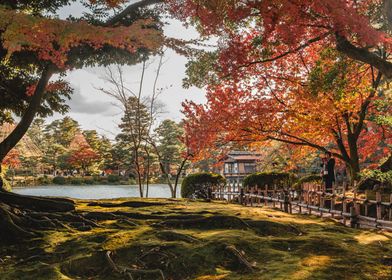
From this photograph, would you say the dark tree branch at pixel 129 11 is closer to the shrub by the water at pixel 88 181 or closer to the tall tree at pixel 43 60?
the tall tree at pixel 43 60

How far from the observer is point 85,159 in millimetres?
56156

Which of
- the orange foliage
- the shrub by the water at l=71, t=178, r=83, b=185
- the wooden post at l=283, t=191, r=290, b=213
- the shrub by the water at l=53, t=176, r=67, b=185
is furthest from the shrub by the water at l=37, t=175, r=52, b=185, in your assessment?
the orange foliage

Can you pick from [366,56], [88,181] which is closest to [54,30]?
[366,56]

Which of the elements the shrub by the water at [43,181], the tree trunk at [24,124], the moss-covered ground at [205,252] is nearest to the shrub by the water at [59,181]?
the shrub by the water at [43,181]

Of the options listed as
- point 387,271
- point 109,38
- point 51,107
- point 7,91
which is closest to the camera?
point 387,271

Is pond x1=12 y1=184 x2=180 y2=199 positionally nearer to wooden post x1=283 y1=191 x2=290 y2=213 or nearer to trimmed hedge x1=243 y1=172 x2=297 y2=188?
trimmed hedge x1=243 y1=172 x2=297 y2=188

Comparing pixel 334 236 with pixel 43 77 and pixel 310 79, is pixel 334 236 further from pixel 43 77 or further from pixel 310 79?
pixel 43 77

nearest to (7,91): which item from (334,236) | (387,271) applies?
(334,236)

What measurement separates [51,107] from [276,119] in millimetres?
8203

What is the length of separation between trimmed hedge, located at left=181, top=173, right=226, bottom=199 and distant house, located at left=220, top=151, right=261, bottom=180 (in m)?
23.8

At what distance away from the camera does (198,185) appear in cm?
1922

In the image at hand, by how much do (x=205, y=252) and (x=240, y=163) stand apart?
39.2 m

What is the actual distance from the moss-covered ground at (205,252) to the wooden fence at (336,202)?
936 millimetres

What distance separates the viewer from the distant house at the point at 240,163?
43344 mm
